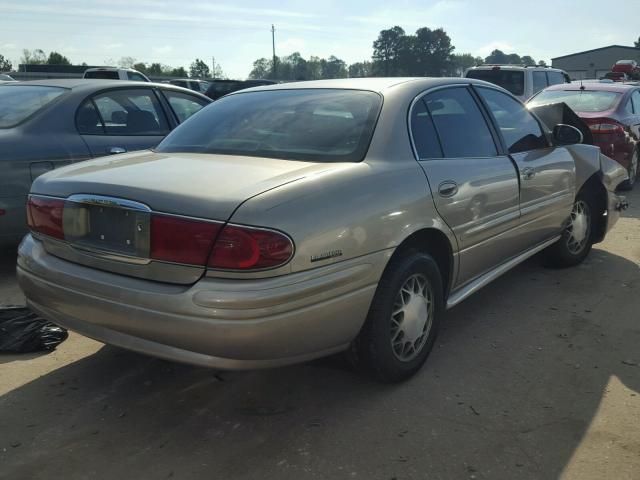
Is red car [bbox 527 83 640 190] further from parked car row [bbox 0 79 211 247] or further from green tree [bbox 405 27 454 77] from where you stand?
green tree [bbox 405 27 454 77]

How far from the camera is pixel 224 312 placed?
2.26 m

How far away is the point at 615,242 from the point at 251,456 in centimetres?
497

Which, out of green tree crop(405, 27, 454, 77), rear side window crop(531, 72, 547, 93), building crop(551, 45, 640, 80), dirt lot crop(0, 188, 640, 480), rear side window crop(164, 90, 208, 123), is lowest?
dirt lot crop(0, 188, 640, 480)

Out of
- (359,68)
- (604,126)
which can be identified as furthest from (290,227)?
(359,68)

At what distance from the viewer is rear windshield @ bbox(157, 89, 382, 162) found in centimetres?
295

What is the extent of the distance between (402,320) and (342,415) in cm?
56

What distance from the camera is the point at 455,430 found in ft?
8.75

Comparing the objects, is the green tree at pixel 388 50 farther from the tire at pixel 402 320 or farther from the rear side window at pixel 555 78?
the tire at pixel 402 320

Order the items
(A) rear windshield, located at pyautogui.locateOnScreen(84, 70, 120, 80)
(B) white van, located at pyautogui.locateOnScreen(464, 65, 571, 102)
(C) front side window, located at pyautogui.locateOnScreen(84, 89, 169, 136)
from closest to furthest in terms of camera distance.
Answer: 1. (C) front side window, located at pyautogui.locateOnScreen(84, 89, 169, 136)
2. (B) white van, located at pyautogui.locateOnScreen(464, 65, 571, 102)
3. (A) rear windshield, located at pyautogui.locateOnScreen(84, 70, 120, 80)

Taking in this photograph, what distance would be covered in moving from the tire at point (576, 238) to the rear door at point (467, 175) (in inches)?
44.5

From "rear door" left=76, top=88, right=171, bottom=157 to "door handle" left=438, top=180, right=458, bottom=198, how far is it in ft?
9.86

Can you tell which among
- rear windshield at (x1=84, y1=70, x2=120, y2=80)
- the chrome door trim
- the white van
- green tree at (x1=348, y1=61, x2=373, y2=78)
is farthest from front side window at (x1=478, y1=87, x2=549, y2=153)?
green tree at (x1=348, y1=61, x2=373, y2=78)

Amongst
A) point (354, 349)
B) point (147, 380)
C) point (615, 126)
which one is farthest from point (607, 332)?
point (615, 126)

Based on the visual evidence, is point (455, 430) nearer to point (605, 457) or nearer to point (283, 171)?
point (605, 457)
